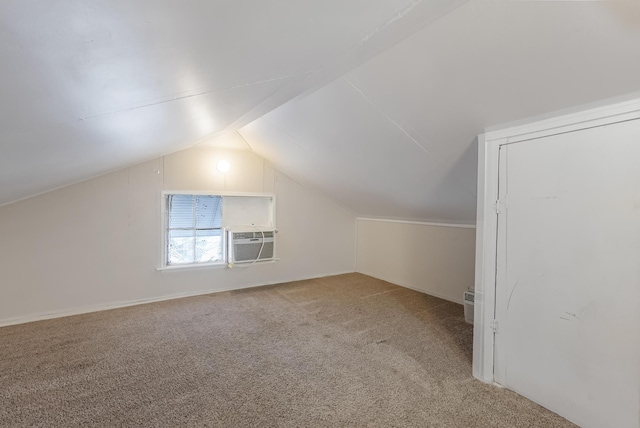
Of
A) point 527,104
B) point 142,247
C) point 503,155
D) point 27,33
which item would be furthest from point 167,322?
point 527,104

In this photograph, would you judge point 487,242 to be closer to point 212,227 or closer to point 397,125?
point 397,125

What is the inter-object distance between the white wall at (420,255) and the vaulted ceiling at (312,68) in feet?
4.14

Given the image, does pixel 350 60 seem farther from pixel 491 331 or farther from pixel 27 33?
pixel 491 331

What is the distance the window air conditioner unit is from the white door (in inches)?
117

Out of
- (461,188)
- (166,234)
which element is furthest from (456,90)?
(166,234)

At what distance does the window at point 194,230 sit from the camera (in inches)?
148

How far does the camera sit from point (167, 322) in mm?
2949

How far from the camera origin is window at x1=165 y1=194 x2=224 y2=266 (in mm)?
3758

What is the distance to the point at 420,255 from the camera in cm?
408

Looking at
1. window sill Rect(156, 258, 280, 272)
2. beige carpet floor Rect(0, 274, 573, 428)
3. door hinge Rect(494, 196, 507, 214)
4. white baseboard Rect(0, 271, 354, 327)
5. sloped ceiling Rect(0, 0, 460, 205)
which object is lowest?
beige carpet floor Rect(0, 274, 573, 428)

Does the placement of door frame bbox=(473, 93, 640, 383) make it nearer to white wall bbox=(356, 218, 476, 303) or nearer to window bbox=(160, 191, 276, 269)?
white wall bbox=(356, 218, 476, 303)

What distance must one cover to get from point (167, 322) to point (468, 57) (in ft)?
10.8

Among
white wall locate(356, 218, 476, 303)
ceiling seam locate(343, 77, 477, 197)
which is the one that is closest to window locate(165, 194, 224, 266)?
white wall locate(356, 218, 476, 303)

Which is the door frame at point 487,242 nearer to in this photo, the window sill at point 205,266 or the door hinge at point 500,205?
the door hinge at point 500,205
